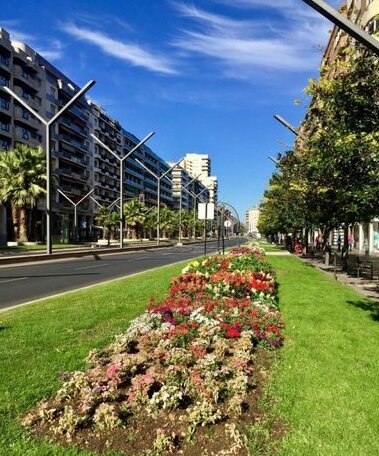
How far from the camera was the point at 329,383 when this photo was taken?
17.3 feet

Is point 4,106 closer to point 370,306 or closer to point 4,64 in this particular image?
point 4,64

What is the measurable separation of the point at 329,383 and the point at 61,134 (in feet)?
257

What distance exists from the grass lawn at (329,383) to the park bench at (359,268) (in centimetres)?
932

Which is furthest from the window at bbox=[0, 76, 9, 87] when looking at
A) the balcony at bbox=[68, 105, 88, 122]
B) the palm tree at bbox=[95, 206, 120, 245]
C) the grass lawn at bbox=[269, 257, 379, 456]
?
the grass lawn at bbox=[269, 257, 379, 456]

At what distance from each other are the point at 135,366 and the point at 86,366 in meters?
0.76

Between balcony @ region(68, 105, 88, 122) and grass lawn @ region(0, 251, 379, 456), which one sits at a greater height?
balcony @ region(68, 105, 88, 122)

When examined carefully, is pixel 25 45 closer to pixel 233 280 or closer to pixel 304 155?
pixel 304 155

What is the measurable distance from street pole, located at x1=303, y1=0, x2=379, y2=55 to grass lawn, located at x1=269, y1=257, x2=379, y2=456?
4.02 m

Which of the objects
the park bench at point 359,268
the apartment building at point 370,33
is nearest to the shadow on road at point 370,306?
the park bench at point 359,268

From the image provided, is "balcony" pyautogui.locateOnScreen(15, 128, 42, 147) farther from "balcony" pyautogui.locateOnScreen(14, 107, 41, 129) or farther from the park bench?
the park bench

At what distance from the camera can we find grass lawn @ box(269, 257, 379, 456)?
13.0ft

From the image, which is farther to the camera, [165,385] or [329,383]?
[329,383]

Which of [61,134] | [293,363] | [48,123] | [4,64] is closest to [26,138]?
[4,64]

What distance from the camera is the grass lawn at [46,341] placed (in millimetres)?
4098
